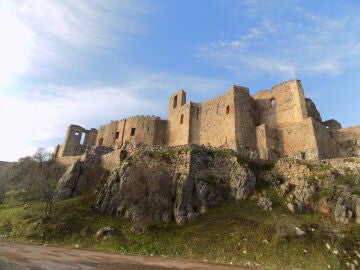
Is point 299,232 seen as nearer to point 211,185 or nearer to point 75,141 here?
point 211,185

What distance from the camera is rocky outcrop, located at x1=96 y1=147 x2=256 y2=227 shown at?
23297 mm

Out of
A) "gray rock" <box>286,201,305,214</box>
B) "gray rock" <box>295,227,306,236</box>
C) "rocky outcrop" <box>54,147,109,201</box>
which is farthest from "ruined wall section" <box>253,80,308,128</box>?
"rocky outcrop" <box>54,147,109,201</box>

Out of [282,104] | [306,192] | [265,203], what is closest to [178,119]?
[282,104]

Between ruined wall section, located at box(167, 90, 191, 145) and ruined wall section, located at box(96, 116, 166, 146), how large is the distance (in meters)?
1.80

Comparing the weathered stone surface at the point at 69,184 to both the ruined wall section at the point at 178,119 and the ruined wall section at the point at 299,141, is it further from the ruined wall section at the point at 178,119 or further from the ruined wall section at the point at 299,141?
the ruined wall section at the point at 299,141

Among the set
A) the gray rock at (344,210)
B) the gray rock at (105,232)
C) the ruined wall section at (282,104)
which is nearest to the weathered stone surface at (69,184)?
the gray rock at (105,232)

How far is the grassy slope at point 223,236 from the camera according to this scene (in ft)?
54.7

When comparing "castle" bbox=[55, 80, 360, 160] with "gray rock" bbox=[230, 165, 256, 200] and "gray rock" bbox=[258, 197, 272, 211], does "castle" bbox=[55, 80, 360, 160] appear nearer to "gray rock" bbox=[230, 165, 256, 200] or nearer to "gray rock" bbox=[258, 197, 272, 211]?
"gray rock" bbox=[230, 165, 256, 200]

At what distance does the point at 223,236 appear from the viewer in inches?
768

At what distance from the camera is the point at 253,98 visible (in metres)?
45.2

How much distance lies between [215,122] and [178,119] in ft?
26.2

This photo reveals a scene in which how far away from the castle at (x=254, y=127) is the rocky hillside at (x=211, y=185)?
17.1 ft

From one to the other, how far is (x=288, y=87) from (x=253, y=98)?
5.71 metres

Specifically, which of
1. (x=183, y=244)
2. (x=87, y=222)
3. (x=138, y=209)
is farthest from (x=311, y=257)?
(x=87, y=222)
